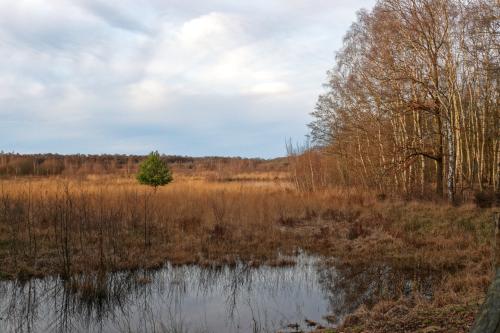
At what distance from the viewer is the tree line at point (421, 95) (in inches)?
614

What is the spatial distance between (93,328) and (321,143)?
2074cm

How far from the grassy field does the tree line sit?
2.60m

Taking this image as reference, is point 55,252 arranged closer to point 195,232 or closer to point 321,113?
point 195,232

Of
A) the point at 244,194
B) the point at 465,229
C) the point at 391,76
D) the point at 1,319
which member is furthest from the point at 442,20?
the point at 1,319

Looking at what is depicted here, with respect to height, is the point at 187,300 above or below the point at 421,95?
below

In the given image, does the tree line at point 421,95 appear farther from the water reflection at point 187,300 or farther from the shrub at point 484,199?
the water reflection at point 187,300

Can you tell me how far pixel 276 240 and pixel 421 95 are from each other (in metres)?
8.73

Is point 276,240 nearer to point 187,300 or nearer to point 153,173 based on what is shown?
point 187,300

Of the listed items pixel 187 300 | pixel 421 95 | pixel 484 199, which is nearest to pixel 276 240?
pixel 187 300

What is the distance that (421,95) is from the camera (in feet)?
55.8

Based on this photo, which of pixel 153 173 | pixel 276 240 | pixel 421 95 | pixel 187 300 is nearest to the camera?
pixel 187 300

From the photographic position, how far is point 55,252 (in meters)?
10.1

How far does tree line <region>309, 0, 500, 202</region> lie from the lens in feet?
51.1

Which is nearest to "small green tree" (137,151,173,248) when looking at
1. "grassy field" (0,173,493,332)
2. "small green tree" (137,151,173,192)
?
"small green tree" (137,151,173,192)
